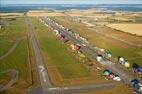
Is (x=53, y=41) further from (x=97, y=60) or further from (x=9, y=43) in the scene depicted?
(x=97, y=60)

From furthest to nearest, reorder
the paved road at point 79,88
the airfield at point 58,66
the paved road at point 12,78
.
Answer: the paved road at point 12,78 < the airfield at point 58,66 < the paved road at point 79,88

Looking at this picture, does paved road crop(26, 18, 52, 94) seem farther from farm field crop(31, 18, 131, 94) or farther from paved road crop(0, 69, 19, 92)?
paved road crop(0, 69, 19, 92)

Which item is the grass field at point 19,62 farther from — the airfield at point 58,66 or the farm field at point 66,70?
the farm field at point 66,70

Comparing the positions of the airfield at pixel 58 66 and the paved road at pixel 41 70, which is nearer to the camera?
the airfield at pixel 58 66

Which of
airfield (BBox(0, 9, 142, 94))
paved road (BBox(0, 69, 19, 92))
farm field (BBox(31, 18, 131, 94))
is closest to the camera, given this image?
airfield (BBox(0, 9, 142, 94))

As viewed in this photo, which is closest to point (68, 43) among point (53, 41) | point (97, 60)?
point (53, 41)

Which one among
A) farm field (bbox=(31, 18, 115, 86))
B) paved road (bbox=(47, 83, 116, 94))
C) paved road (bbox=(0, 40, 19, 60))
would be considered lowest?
paved road (bbox=(0, 40, 19, 60))

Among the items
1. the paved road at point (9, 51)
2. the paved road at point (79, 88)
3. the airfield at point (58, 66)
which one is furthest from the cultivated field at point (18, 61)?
the paved road at point (79, 88)

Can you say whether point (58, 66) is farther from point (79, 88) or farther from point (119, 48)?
point (119, 48)

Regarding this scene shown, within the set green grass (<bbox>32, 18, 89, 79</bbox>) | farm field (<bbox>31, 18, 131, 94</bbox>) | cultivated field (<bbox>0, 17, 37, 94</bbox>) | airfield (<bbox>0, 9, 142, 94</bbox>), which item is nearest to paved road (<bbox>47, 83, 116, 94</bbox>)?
airfield (<bbox>0, 9, 142, 94</bbox>)

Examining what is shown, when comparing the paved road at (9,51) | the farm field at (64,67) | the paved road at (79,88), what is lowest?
the paved road at (9,51)

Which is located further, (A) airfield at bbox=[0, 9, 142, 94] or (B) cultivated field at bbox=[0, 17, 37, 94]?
(B) cultivated field at bbox=[0, 17, 37, 94]

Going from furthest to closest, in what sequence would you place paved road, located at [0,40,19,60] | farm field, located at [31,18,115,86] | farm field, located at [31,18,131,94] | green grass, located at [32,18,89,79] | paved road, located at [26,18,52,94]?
paved road, located at [0,40,19,60] < green grass, located at [32,18,89,79] < farm field, located at [31,18,115,86] < farm field, located at [31,18,131,94] < paved road, located at [26,18,52,94]

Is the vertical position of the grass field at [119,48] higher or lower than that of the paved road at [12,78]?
lower
